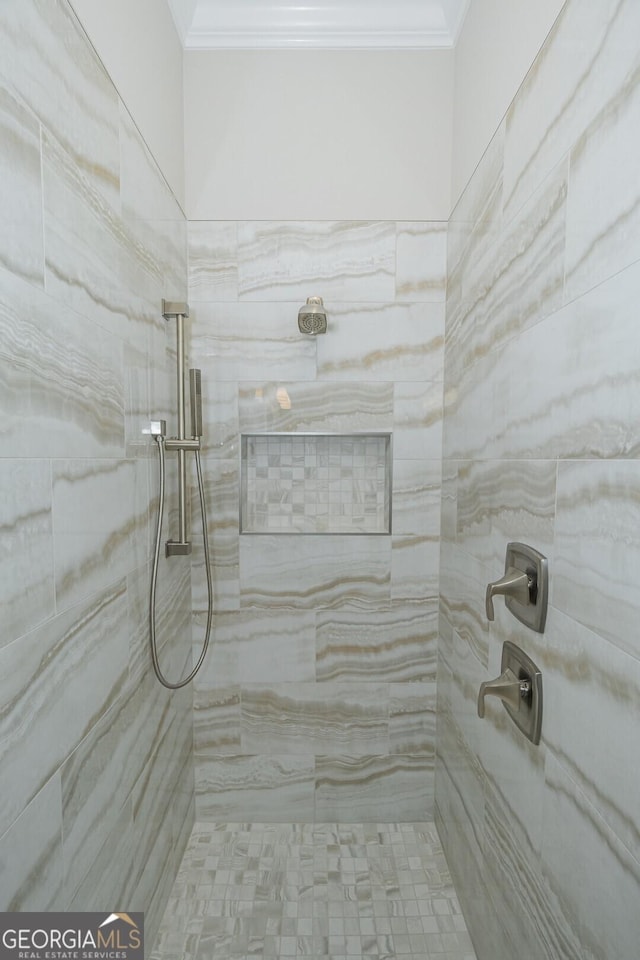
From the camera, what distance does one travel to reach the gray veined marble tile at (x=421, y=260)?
193cm

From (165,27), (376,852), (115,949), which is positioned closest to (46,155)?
(165,27)

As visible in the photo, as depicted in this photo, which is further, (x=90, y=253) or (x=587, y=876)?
(x=90, y=253)

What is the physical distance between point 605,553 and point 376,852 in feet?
5.35

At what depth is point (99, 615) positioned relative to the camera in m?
1.19

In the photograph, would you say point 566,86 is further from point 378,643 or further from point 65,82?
point 378,643

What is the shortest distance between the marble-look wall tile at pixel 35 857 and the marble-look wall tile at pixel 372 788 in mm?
1219

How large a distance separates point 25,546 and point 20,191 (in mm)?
558

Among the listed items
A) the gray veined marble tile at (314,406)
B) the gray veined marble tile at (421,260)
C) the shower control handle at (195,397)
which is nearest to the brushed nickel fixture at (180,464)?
the shower control handle at (195,397)

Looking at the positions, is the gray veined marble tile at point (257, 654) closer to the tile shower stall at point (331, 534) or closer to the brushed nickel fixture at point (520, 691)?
the tile shower stall at point (331, 534)

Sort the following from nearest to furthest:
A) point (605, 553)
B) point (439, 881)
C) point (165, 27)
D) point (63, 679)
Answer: point (605, 553)
point (63, 679)
point (165, 27)
point (439, 881)

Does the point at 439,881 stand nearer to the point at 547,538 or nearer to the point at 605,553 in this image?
the point at 547,538

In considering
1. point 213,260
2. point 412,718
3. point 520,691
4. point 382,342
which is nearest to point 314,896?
point 412,718

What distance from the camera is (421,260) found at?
1938mm

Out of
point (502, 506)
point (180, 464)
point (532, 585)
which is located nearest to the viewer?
point (532, 585)
